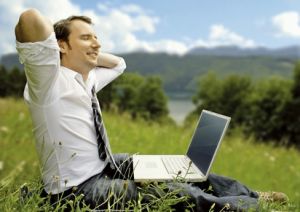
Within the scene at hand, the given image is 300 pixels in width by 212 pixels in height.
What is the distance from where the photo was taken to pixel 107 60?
3.78m

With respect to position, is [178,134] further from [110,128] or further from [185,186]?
[185,186]

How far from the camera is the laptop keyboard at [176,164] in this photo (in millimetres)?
3302

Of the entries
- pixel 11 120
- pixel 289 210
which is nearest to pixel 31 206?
pixel 289 210

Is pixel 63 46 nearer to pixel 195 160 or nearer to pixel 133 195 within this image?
pixel 133 195

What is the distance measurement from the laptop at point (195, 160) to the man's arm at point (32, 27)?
34.5 inches

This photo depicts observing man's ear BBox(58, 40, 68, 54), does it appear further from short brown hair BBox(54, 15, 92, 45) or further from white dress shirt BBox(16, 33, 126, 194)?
white dress shirt BBox(16, 33, 126, 194)

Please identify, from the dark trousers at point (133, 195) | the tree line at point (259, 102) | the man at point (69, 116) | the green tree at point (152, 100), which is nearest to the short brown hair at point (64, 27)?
the man at point (69, 116)

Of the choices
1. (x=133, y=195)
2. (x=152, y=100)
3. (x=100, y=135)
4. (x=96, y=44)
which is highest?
(x=96, y=44)

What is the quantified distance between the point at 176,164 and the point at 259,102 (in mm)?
40342

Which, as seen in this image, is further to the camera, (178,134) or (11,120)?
(178,134)

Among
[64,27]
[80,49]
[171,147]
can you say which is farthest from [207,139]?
[171,147]

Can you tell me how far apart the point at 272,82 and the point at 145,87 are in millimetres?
21026

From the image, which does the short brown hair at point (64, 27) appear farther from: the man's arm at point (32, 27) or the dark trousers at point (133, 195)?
the dark trousers at point (133, 195)

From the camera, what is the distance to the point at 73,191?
2992mm
